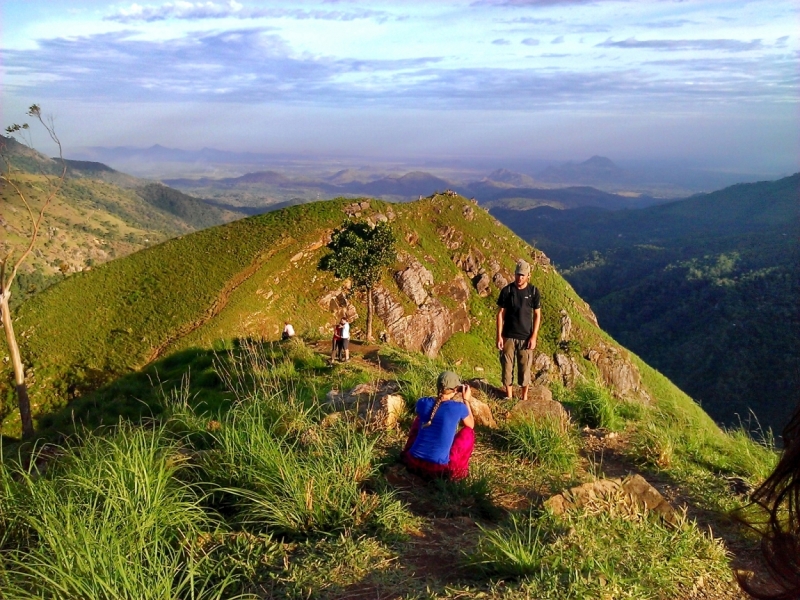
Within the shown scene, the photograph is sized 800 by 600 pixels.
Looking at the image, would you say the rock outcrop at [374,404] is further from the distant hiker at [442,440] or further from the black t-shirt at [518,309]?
the black t-shirt at [518,309]

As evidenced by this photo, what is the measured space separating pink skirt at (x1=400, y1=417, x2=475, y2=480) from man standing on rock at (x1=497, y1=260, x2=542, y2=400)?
305 cm

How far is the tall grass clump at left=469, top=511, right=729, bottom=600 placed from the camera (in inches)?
120

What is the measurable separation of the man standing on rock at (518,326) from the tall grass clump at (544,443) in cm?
181

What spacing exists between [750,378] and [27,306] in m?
64.3

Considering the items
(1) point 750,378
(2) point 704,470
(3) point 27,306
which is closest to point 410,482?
(2) point 704,470

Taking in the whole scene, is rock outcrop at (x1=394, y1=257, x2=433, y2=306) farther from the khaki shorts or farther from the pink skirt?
the pink skirt

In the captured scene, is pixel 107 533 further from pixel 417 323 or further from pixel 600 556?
pixel 417 323

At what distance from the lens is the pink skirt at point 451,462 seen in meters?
4.80

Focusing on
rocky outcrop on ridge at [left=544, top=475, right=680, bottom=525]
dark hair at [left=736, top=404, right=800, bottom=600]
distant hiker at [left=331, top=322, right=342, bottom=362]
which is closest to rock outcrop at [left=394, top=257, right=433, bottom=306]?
distant hiker at [left=331, top=322, right=342, bottom=362]

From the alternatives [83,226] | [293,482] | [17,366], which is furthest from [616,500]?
[83,226]

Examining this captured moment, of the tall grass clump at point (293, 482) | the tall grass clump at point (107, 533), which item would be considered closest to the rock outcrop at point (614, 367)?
the tall grass clump at point (293, 482)

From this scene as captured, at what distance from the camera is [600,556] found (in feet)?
11.0

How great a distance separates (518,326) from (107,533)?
6.40m

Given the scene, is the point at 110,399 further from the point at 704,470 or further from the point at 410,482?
the point at 704,470
